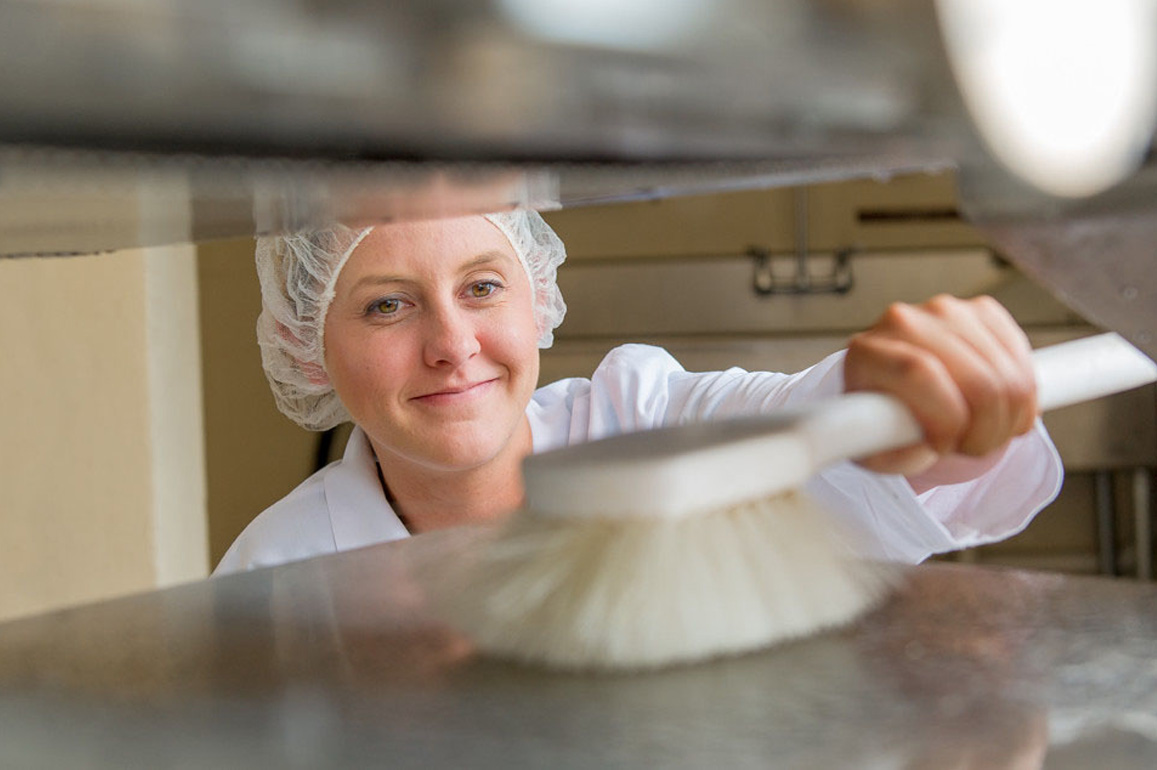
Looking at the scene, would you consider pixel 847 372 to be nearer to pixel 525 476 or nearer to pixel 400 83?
pixel 525 476

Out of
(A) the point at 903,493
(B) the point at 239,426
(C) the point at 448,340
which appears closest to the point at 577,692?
(A) the point at 903,493

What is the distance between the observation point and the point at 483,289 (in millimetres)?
1029

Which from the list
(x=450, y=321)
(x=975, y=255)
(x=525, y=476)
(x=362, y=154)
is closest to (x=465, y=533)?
(x=525, y=476)

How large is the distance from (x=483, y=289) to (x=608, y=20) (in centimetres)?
83

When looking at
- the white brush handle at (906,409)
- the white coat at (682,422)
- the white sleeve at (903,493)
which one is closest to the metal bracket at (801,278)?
the white coat at (682,422)

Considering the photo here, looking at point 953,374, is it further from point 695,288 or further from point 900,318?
point 695,288

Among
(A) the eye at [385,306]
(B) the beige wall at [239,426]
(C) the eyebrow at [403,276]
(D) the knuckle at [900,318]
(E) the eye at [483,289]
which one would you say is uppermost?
(C) the eyebrow at [403,276]

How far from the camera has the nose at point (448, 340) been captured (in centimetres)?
98

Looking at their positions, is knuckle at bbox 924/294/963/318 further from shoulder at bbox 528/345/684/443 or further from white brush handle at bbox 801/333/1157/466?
shoulder at bbox 528/345/684/443

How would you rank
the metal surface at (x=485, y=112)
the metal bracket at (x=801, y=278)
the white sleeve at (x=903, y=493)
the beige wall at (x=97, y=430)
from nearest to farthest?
the metal surface at (x=485, y=112) < the white sleeve at (x=903, y=493) < the beige wall at (x=97, y=430) < the metal bracket at (x=801, y=278)

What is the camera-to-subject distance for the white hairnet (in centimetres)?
99

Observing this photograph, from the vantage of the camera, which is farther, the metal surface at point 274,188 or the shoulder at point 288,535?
the shoulder at point 288,535

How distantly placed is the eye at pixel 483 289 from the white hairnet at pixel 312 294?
0.13ft

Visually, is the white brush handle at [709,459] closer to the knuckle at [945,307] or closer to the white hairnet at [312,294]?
the knuckle at [945,307]
